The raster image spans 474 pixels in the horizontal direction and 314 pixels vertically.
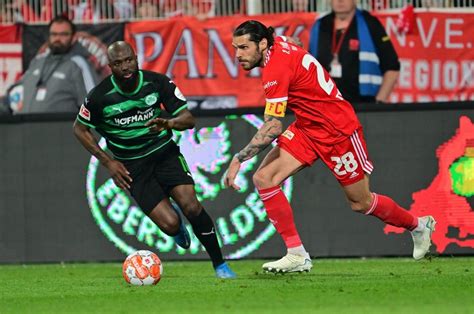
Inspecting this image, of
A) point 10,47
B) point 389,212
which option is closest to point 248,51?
point 389,212

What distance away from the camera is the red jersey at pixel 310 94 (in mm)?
11555

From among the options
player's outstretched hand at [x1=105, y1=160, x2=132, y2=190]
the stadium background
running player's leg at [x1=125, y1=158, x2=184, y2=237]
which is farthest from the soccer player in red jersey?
the stadium background

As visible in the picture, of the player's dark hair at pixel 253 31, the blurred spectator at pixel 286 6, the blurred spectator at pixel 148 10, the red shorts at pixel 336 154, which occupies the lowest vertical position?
the red shorts at pixel 336 154

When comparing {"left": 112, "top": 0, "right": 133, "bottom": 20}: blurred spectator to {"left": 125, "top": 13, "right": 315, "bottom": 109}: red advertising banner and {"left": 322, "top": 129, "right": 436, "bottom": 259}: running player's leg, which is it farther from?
{"left": 322, "top": 129, "right": 436, "bottom": 259}: running player's leg

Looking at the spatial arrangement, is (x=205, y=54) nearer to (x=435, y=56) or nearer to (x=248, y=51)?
(x=435, y=56)

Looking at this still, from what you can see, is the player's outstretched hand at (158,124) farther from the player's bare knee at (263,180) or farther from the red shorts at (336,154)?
the red shorts at (336,154)

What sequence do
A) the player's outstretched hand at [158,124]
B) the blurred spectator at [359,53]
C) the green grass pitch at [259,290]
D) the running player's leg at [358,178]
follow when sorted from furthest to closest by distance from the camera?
the blurred spectator at [359,53]
the running player's leg at [358,178]
the player's outstretched hand at [158,124]
the green grass pitch at [259,290]

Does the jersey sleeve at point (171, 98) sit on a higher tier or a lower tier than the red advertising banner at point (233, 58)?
higher

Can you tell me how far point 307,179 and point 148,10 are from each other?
445 cm

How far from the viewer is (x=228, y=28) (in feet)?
58.0

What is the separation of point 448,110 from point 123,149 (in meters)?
4.17

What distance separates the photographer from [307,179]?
1516cm

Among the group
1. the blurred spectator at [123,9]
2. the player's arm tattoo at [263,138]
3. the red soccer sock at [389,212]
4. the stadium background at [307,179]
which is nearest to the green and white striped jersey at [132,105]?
the player's arm tattoo at [263,138]

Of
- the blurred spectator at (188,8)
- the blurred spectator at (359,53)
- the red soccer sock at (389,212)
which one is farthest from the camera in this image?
the blurred spectator at (188,8)
